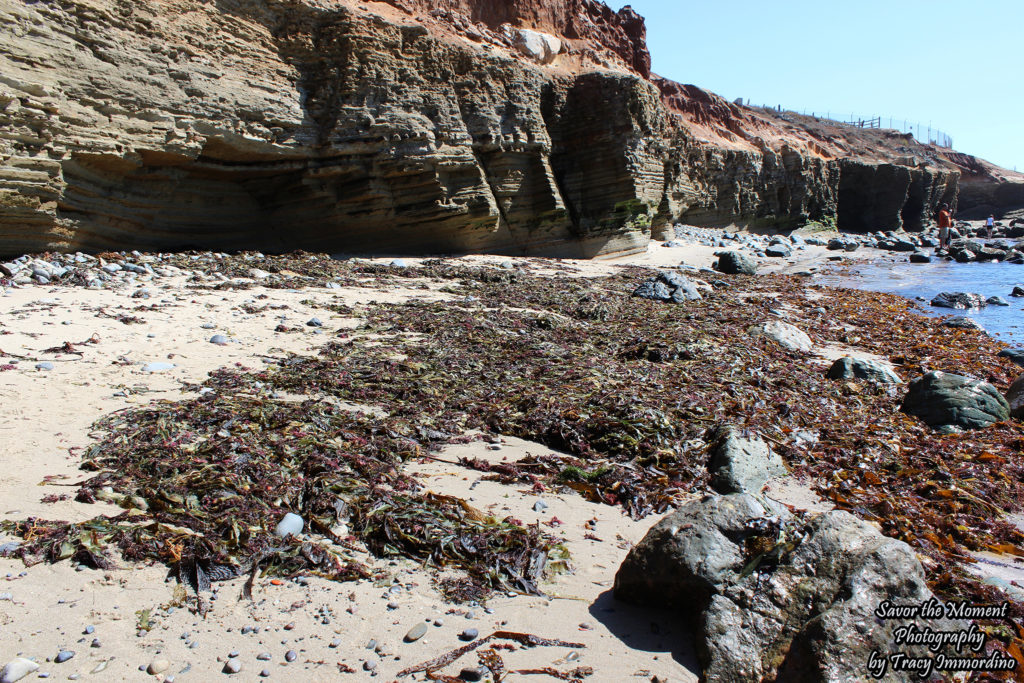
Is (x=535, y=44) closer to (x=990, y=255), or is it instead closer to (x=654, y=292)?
(x=654, y=292)

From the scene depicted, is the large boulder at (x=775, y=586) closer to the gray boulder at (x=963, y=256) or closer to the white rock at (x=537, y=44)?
the white rock at (x=537, y=44)

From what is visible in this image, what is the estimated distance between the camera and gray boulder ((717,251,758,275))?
17484 millimetres

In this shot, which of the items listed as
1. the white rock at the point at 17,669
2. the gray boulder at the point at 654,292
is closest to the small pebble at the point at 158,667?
the white rock at the point at 17,669

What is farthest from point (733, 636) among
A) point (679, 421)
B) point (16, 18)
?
point (16, 18)

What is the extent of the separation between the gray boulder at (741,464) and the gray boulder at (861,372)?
305cm

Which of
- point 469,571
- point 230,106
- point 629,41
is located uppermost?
point 629,41

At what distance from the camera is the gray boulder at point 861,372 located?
7.09 metres

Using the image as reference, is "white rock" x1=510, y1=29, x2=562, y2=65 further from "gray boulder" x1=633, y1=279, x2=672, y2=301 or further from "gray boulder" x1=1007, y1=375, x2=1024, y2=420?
"gray boulder" x1=1007, y1=375, x2=1024, y2=420

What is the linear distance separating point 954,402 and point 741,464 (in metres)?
3.08

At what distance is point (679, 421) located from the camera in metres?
5.15

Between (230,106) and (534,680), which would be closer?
(534,680)

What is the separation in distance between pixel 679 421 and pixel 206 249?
9.79 m

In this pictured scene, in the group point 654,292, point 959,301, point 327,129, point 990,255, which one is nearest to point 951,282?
point 959,301

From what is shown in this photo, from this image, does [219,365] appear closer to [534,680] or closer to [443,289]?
[534,680]
